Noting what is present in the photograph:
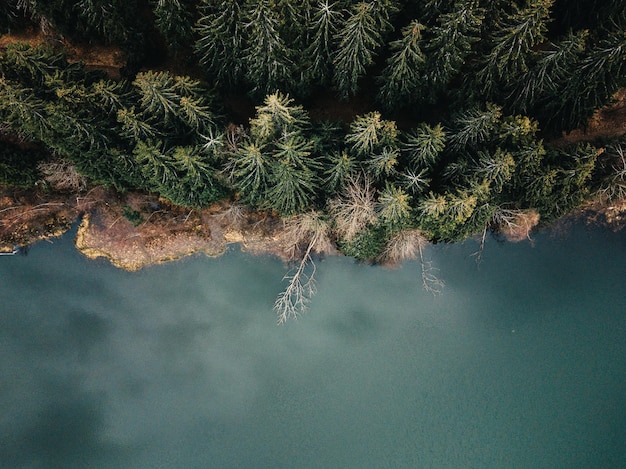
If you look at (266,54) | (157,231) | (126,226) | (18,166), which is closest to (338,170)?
(266,54)

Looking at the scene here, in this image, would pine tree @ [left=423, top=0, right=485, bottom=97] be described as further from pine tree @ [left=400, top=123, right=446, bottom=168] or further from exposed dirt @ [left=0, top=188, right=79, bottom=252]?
exposed dirt @ [left=0, top=188, right=79, bottom=252]

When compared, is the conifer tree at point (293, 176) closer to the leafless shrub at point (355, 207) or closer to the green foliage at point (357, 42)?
the leafless shrub at point (355, 207)

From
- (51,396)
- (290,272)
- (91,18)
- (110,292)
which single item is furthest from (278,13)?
(51,396)

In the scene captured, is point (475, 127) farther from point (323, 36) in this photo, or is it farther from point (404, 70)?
point (323, 36)

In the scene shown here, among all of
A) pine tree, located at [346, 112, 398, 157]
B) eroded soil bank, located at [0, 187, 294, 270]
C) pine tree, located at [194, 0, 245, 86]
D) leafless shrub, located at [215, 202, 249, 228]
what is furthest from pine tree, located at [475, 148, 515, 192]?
leafless shrub, located at [215, 202, 249, 228]

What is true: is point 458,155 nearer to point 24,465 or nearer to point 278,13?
point 278,13

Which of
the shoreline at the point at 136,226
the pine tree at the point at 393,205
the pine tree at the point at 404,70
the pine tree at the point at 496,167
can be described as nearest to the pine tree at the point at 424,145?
the pine tree at the point at 393,205
